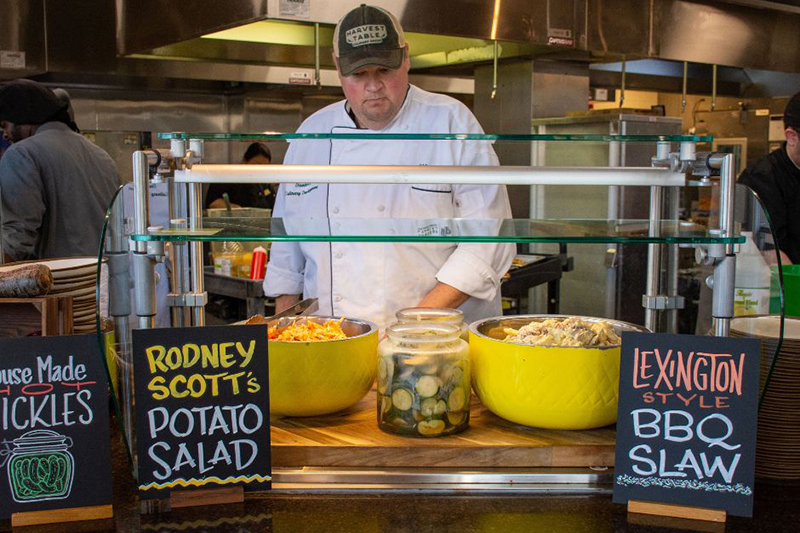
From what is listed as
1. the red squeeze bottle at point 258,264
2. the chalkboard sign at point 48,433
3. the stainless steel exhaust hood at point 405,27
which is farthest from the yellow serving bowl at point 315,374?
the red squeeze bottle at point 258,264

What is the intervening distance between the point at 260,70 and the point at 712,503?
4742 mm

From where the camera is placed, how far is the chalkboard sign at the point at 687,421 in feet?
3.95

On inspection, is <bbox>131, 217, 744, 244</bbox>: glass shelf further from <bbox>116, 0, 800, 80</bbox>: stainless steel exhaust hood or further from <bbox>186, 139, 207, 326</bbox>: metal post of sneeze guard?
<bbox>116, 0, 800, 80</bbox>: stainless steel exhaust hood

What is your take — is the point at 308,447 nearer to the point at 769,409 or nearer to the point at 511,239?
the point at 511,239

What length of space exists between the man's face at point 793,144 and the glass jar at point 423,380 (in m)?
2.37

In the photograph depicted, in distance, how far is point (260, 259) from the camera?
3.71 metres

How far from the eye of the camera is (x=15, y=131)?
11.6ft

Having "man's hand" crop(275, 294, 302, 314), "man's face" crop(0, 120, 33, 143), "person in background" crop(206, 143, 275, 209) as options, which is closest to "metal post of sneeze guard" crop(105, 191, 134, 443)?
"man's hand" crop(275, 294, 302, 314)

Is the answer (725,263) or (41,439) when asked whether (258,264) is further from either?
(725,263)

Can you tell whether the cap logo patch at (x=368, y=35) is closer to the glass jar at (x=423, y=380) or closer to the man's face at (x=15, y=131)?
the glass jar at (x=423, y=380)

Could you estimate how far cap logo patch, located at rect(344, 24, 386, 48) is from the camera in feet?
6.78

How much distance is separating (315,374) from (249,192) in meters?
4.86

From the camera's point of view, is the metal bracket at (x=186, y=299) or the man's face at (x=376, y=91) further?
the man's face at (x=376, y=91)

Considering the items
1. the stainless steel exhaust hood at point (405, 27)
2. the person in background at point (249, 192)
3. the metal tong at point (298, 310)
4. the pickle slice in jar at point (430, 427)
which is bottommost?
the pickle slice in jar at point (430, 427)
